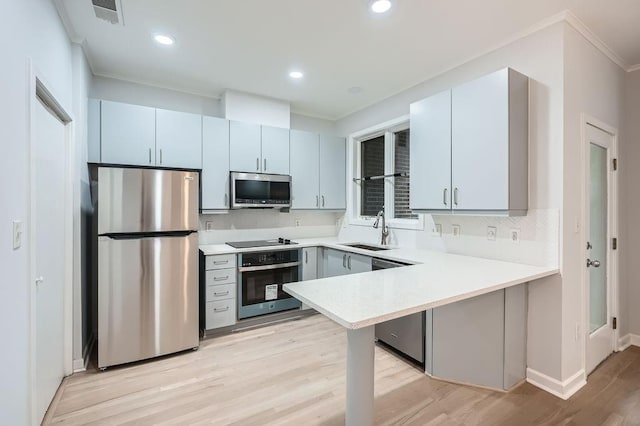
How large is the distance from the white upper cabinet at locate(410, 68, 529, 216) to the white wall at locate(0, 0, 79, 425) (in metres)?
2.68

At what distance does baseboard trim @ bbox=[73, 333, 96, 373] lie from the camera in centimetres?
250

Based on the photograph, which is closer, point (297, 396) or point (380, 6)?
point (380, 6)

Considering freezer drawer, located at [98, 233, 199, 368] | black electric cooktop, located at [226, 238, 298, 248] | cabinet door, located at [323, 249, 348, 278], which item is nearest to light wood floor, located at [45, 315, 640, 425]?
freezer drawer, located at [98, 233, 199, 368]

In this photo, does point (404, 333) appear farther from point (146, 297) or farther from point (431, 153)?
point (146, 297)

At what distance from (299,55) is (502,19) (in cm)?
157

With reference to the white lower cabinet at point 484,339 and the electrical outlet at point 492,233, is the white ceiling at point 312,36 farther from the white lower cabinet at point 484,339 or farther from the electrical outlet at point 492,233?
the white lower cabinet at point 484,339

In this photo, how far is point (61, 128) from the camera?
2.28 metres

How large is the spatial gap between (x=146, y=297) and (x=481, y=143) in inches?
118

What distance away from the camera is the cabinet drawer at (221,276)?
3.16 meters

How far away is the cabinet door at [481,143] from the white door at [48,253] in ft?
9.14

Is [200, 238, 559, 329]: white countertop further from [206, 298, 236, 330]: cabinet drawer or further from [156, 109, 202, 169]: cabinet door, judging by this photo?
[156, 109, 202, 169]: cabinet door

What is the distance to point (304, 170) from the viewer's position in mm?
4043

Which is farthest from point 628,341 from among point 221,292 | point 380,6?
point 221,292

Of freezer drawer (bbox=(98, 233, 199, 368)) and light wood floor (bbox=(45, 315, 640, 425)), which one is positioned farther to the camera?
freezer drawer (bbox=(98, 233, 199, 368))
